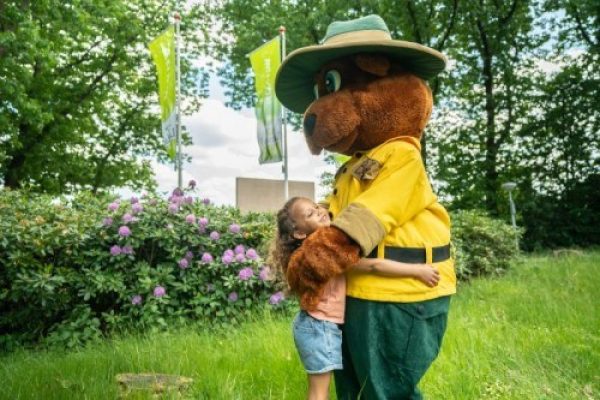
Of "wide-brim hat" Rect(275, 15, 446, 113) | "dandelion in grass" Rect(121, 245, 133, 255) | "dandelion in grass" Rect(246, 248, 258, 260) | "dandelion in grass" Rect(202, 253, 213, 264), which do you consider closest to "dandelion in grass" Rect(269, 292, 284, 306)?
"dandelion in grass" Rect(246, 248, 258, 260)

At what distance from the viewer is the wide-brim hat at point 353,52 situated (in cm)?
208

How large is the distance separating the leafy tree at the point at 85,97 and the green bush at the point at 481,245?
930 centimetres

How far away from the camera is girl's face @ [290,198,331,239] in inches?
81.4

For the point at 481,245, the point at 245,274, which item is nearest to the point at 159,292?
the point at 245,274

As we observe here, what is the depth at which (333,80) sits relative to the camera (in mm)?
2186

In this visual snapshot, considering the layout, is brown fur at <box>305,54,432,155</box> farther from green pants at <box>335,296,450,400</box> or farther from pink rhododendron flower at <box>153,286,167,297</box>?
pink rhododendron flower at <box>153,286,167,297</box>

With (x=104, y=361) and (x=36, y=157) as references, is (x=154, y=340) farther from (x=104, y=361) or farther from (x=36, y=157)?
(x=36, y=157)

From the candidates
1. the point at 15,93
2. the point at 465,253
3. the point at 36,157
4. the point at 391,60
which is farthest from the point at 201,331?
the point at 36,157

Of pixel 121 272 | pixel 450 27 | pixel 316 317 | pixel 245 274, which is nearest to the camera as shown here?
pixel 316 317

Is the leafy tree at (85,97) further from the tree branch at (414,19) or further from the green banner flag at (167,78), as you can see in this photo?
the tree branch at (414,19)

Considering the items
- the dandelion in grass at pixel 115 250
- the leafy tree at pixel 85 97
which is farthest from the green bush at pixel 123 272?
the leafy tree at pixel 85 97

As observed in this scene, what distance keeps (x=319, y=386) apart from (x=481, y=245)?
7.41 metres

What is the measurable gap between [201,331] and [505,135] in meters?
14.0

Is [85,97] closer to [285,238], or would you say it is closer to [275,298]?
[275,298]
